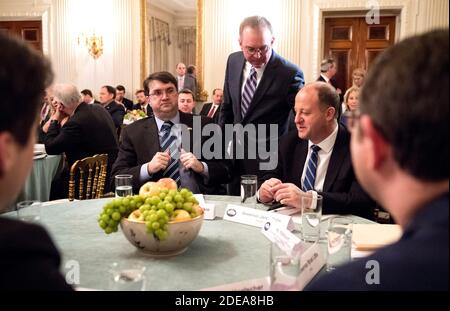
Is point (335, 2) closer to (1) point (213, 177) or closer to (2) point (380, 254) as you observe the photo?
(1) point (213, 177)

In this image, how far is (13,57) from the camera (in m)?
0.71

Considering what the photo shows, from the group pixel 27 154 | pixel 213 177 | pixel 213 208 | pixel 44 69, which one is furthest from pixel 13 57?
pixel 213 177

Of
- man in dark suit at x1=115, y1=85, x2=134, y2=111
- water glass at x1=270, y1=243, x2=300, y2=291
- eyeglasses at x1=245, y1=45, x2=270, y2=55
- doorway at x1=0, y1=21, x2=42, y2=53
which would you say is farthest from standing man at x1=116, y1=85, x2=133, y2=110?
water glass at x1=270, y1=243, x2=300, y2=291

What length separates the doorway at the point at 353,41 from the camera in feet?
26.7

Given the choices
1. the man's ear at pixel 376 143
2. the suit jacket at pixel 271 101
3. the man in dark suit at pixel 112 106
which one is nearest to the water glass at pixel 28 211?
the man's ear at pixel 376 143

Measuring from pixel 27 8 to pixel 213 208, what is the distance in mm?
8695

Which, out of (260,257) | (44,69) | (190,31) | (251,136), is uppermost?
(190,31)

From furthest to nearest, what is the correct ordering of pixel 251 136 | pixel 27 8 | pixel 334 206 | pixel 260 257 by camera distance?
pixel 27 8
pixel 251 136
pixel 334 206
pixel 260 257

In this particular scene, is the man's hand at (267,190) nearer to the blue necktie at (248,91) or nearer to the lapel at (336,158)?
the lapel at (336,158)

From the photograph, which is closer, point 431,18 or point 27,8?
point 431,18

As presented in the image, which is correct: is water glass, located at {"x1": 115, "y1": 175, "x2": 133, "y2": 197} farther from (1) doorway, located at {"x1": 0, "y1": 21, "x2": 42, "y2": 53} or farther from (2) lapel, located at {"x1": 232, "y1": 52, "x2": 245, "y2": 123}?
(1) doorway, located at {"x1": 0, "y1": 21, "x2": 42, "y2": 53}

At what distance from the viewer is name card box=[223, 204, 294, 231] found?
5.88 ft

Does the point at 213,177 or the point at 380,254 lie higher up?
the point at 380,254

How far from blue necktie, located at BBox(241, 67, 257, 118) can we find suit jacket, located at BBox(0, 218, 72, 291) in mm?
2685
